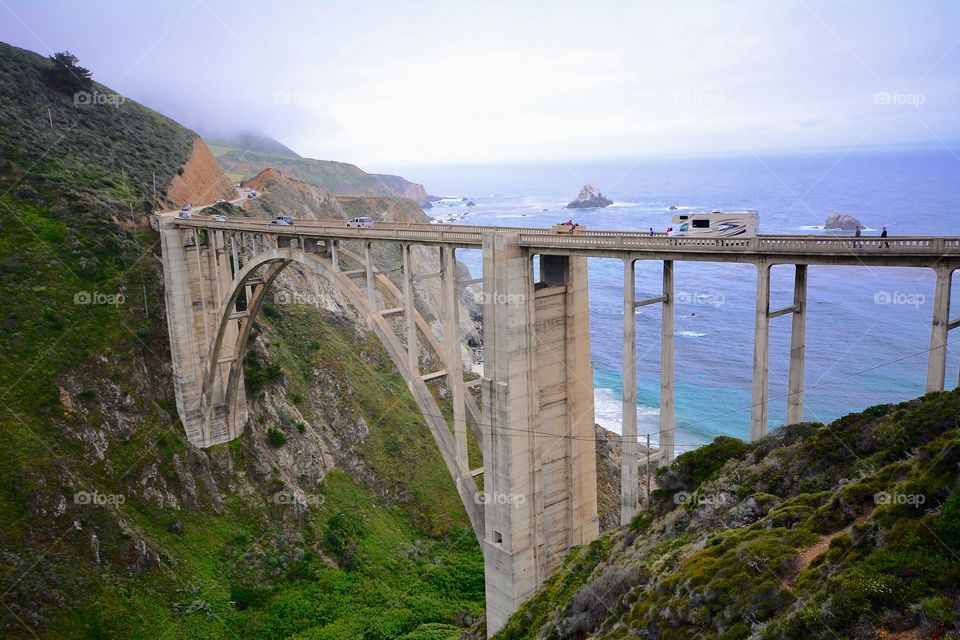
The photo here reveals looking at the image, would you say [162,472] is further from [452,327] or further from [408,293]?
[452,327]

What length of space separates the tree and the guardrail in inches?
1458

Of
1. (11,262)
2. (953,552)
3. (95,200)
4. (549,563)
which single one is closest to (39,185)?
(95,200)

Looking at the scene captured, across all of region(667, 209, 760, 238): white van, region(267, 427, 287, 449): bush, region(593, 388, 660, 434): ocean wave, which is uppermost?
region(667, 209, 760, 238): white van

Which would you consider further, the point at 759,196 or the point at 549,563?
the point at 759,196

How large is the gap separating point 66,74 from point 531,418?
166 ft

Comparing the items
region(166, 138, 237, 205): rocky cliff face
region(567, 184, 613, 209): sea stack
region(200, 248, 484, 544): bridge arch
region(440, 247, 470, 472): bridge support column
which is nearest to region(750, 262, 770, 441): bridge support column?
region(440, 247, 470, 472): bridge support column

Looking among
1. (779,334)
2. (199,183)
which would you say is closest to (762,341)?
(779,334)

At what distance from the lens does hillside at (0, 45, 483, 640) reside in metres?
27.3

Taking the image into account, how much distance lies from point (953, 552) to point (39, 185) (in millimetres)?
45687

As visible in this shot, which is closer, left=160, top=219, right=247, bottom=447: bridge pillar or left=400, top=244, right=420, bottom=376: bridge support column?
left=400, top=244, right=420, bottom=376: bridge support column

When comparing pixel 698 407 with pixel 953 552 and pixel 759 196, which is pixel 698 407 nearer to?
pixel 953 552

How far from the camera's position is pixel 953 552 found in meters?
9.25

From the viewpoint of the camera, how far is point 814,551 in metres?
11.4

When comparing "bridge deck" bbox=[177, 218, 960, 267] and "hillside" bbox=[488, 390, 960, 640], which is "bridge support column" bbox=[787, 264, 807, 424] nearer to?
"bridge deck" bbox=[177, 218, 960, 267]
